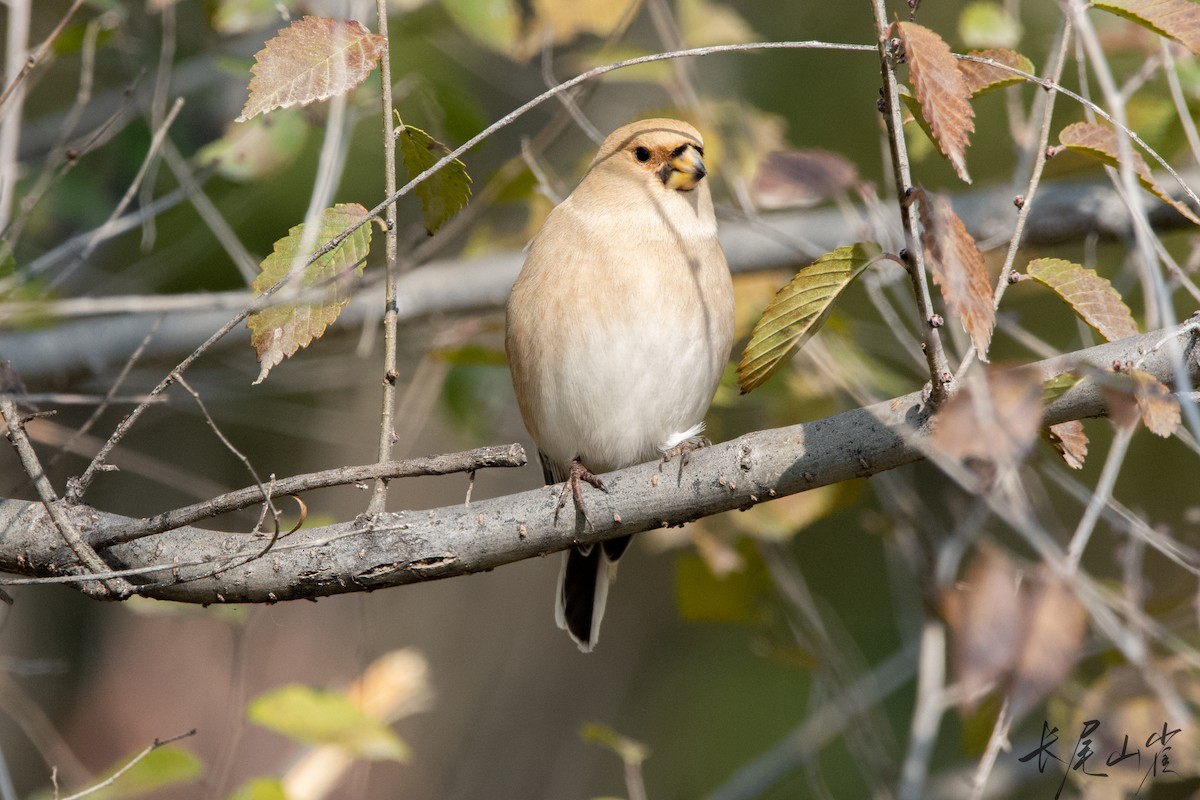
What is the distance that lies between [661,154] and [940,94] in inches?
65.0

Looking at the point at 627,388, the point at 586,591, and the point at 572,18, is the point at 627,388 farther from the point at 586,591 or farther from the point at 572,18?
the point at 572,18

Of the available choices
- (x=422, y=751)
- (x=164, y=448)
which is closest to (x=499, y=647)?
(x=422, y=751)

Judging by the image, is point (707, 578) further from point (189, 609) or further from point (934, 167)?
point (934, 167)

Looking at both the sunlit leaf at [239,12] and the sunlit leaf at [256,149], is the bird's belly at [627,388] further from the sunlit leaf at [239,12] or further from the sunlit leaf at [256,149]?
the sunlit leaf at [239,12]

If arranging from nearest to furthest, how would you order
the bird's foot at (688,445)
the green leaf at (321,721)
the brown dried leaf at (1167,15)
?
1. the brown dried leaf at (1167,15)
2. the green leaf at (321,721)
3. the bird's foot at (688,445)

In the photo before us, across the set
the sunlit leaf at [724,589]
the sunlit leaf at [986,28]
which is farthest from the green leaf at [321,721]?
the sunlit leaf at [986,28]

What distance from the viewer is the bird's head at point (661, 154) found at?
321 centimetres

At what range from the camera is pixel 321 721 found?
2.52 metres

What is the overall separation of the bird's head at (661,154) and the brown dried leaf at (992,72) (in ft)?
3.76

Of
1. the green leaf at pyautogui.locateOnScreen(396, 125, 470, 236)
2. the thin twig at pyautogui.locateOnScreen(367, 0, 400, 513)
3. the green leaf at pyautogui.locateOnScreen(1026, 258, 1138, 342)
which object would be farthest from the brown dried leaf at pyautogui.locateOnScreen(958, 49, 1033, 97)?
the thin twig at pyautogui.locateOnScreen(367, 0, 400, 513)

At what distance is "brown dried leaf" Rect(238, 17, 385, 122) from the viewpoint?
6.53ft

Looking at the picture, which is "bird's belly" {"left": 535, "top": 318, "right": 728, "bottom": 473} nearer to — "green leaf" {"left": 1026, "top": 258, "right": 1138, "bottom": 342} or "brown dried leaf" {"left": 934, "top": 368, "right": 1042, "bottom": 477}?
"green leaf" {"left": 1026, "top": 258, "right": 1138, "bottom": 342}

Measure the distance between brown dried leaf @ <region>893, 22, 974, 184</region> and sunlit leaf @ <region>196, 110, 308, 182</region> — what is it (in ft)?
7.82

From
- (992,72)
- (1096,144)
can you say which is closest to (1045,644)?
(1096,144)
